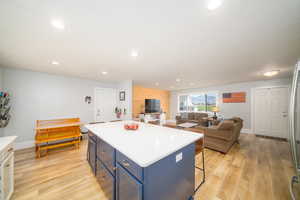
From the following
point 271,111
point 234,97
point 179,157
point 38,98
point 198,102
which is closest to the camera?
point 179,157

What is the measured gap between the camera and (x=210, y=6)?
1088mm

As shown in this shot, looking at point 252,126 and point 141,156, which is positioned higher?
point 141,156

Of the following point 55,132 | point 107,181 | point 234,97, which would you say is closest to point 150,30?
point 107,181

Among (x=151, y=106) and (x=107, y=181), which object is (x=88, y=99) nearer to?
(x=151, y=106)

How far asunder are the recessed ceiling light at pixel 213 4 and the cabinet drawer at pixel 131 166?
5.66 feet

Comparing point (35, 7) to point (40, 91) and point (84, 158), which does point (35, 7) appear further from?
point (40, 91)

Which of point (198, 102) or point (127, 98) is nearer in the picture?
point (127, 98)

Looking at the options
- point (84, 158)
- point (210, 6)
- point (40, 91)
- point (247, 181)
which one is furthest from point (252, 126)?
point (40, 91)

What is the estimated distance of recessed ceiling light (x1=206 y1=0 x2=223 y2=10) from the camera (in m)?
1.03

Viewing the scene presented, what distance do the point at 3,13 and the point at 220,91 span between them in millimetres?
7235

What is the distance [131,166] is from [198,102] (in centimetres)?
673

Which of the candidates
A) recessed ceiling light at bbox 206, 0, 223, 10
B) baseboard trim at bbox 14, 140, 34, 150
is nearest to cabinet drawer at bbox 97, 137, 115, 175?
recessed ceiling light at bbox 206, 0, 223, 10

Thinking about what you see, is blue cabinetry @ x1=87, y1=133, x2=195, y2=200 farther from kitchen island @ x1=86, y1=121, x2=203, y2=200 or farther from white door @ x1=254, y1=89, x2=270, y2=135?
white door @ x1=254, y1=89, x2=270, y2=135

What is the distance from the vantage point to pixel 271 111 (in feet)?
14.5
